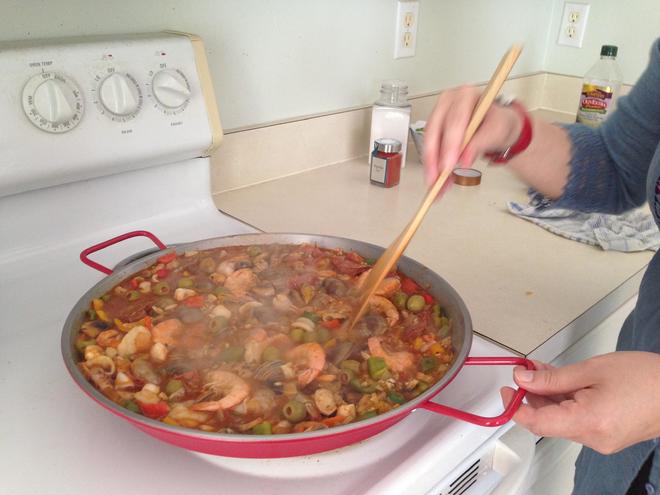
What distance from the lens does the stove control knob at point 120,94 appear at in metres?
0.92

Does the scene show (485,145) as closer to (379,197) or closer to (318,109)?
(379,197)

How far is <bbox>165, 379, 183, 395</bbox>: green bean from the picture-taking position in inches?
27.0

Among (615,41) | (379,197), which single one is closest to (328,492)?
(379,197)

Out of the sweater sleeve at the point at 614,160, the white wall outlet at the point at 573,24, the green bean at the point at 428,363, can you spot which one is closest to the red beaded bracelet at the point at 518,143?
Result: the sweater sleeve at the point at 614,160

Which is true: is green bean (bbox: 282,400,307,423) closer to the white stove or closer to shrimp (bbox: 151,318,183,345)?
the white stove

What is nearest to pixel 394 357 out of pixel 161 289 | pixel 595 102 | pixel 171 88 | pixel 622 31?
pixel 161 289

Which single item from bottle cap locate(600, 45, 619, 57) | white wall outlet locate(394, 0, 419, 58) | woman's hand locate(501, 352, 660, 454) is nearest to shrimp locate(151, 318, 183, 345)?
woman's hand locate(501, 352, 660, 454)

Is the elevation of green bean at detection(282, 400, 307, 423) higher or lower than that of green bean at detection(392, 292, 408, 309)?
lower

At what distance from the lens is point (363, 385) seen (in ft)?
2.34

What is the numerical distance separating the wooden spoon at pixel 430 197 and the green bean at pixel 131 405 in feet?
0.99

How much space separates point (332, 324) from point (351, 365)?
10 cm

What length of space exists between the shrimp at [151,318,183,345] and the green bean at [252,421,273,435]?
0.66ft

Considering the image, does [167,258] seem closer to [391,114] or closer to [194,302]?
[194,302]

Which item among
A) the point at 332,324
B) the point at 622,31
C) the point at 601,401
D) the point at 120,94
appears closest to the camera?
the point at 601,401
